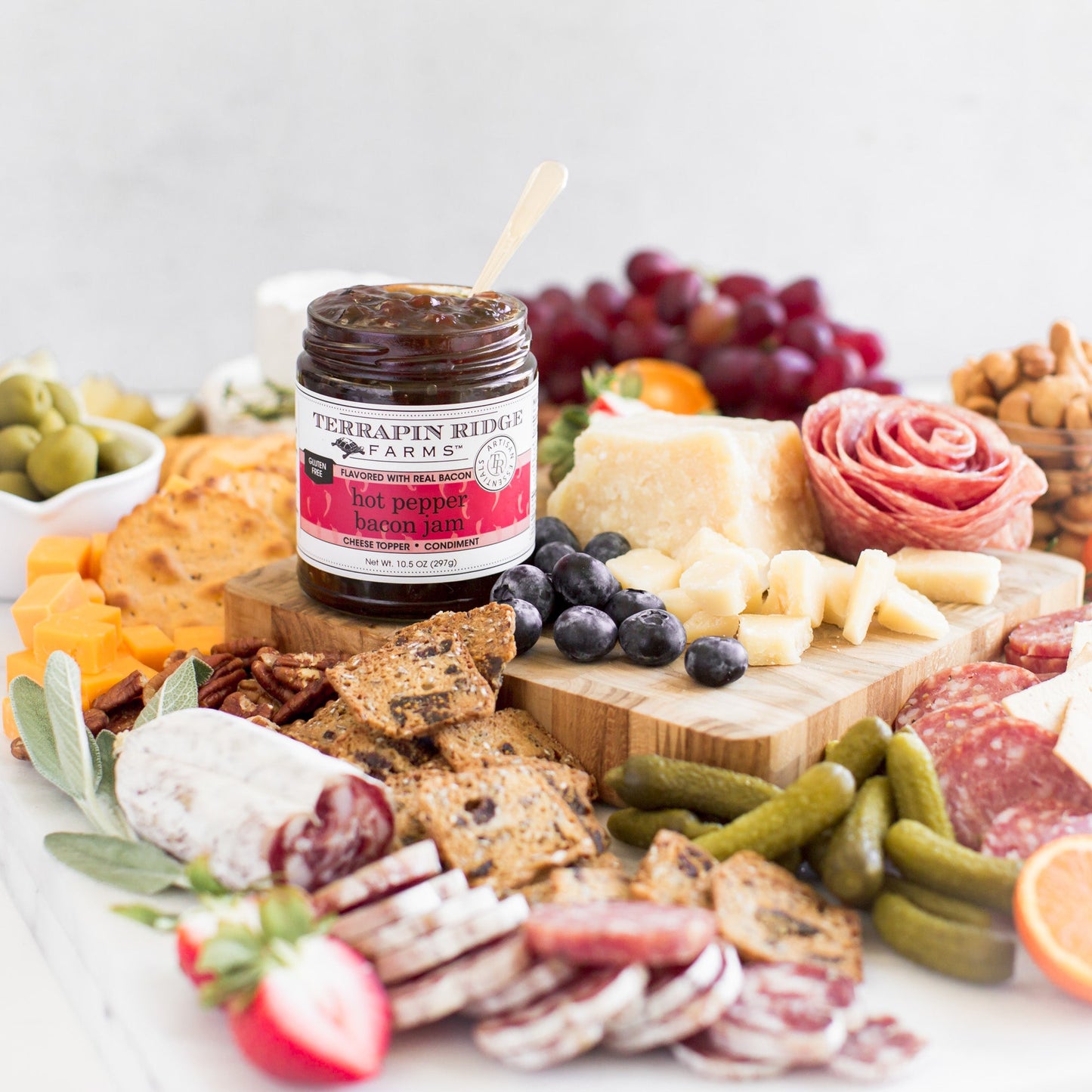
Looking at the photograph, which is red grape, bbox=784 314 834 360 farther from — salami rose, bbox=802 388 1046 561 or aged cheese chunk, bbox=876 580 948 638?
aged cheese chunk, bbox=876 580 948 638

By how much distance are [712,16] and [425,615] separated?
10.5ft

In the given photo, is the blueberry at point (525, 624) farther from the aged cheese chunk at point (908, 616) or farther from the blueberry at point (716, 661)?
the aged cheese chunk at point (908, 616)

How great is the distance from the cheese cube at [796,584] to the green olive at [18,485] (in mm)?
1183

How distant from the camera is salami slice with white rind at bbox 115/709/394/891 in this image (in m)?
1.22

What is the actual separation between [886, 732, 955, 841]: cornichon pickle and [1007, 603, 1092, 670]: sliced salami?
410 mm

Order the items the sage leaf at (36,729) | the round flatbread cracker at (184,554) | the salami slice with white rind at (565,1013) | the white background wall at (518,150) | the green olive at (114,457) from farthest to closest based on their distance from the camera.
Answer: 1. the white background wall at (518,150)
2. the green olive at (114,457)
3. the round flatbread cracker at (184,554)
4. the sage leaf at (36,729)
5. the salami slice with white rind at (565,1013)

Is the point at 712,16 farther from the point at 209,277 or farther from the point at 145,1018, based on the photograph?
the point at 145,1018

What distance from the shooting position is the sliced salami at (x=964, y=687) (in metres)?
1.57

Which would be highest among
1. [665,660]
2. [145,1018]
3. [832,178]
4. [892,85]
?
[892,85]

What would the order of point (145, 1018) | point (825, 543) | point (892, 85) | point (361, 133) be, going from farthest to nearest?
point (892, 85) < point (361, 133) < point (825, 543) < point (145, 1018)

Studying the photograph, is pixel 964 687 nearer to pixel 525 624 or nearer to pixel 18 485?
pixel 525 624

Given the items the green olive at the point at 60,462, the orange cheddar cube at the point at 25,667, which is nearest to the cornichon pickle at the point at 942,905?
the orange cheddar cube at the point at 25,667

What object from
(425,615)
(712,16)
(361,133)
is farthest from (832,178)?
(425,615)

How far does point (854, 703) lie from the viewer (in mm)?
1533
